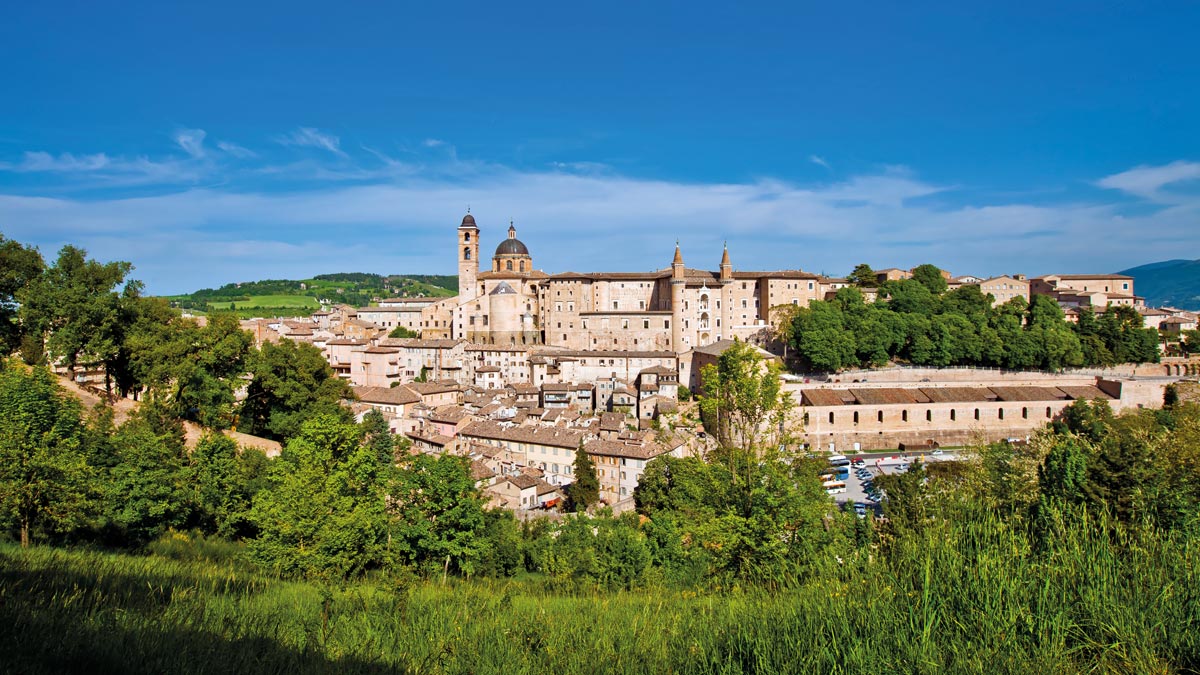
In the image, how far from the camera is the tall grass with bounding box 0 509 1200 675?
3068 mm

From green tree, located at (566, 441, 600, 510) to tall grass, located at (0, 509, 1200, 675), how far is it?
26.4 metres

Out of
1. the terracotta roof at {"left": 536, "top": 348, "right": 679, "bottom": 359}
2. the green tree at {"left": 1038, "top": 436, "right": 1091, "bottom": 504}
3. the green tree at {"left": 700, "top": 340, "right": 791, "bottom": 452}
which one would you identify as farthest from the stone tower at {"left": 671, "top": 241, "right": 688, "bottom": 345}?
the green tree at {"left": 700, "top": 340, "right": 791, "bottom": 452}

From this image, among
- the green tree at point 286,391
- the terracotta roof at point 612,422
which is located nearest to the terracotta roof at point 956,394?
the terracotta roof at point 612,422

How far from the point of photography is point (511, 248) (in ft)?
238

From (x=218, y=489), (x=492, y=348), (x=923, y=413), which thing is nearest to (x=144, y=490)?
(x=218, y=489)

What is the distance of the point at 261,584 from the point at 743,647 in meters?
6.34

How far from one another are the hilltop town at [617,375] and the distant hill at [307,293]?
49.5 meters

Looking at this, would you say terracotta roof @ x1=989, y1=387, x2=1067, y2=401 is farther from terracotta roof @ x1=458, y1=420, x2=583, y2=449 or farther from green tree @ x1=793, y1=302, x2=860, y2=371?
terracotta roof @ x1=458, y1=420, x2=583, y2=449

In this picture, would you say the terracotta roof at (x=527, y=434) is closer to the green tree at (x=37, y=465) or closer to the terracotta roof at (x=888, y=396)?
the terracotta roof at (x=888, y=396)

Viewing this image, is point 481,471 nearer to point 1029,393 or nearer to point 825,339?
point 825,339

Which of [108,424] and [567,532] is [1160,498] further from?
[108,424]

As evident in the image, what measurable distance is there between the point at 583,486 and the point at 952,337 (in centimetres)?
3510

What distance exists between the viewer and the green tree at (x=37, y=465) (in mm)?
10906

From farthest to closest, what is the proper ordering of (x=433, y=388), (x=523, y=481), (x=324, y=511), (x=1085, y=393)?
1. (x=1085, y=393)
2. (x=433, y=388)
3. (x=523, y=481)
4. (x=324, y=511)
